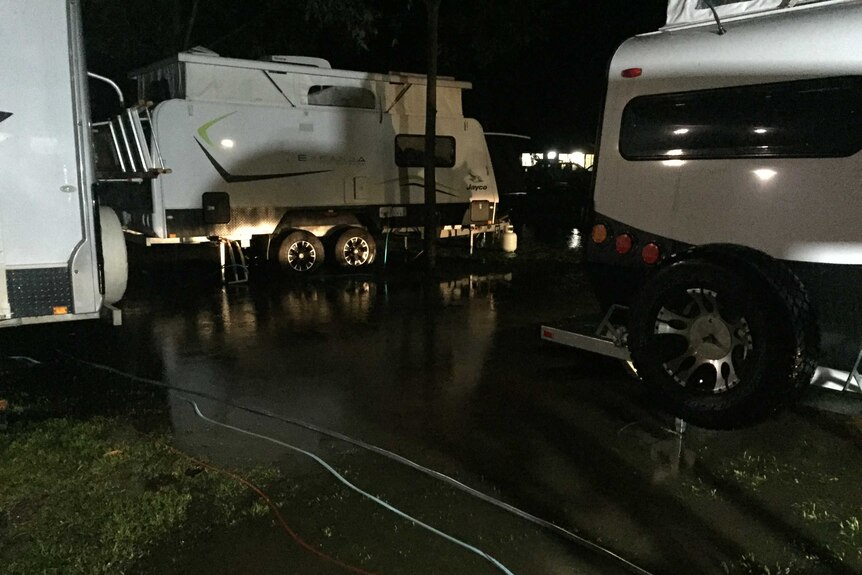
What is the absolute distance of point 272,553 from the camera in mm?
3666

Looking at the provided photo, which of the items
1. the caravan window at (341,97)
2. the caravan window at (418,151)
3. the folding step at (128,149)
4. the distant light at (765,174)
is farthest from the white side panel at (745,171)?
the caravan window at (418,151)

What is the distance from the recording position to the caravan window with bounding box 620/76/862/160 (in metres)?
4.34

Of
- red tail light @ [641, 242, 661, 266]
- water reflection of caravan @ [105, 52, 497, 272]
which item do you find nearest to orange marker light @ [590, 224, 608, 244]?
red tail light @ [641, 242, 661, 266]

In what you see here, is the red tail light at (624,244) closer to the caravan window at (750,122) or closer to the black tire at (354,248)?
the caravan window at (750,122)

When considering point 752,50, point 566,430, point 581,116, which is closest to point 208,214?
point 566,430

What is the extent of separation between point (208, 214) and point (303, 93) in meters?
2.77

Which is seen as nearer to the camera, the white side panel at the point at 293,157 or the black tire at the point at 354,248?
the white side panel at the point at 293,157

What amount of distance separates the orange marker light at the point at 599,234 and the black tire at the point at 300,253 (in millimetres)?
7390

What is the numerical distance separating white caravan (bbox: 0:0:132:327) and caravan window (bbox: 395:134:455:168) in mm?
8187

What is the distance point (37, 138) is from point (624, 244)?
4568mm

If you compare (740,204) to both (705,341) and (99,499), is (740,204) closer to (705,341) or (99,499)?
(705,341)

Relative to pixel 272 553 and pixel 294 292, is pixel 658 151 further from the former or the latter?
pixel 294 292

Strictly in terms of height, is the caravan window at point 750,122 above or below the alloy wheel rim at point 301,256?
above

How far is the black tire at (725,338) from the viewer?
164 inches
